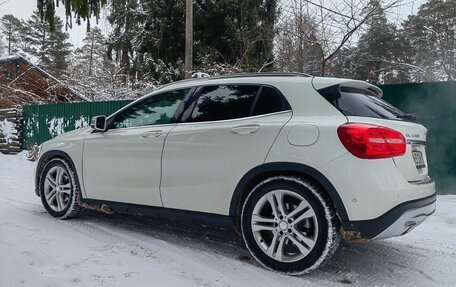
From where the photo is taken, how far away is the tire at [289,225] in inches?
116

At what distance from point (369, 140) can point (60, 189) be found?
142 inches

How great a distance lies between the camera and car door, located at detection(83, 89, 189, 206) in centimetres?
385

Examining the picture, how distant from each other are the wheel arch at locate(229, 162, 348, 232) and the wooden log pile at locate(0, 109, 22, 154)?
12.9m

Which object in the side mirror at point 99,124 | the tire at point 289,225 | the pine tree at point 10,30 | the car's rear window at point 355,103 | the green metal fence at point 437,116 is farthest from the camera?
the pine tree at point 10,30

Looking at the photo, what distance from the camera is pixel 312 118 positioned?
3105 mm

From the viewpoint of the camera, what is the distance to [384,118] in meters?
3.15

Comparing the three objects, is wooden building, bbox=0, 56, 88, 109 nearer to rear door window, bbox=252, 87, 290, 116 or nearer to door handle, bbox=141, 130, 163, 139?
door handle, bbox=141, 130, 163, 139

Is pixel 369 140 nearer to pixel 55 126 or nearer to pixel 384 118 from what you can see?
pixel 384 118

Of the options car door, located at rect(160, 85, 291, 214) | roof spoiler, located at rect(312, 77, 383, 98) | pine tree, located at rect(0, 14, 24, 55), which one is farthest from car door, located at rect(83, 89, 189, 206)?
pine tree, located at rect(0, 14, 24, 55)

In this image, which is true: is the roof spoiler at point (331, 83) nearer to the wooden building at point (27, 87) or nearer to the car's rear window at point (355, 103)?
the car's rear window at point (355, 103)

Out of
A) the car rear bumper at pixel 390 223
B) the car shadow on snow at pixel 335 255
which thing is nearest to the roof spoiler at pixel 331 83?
the car rear bumper at pixel 390 223

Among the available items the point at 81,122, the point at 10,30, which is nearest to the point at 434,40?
the point at 81,122

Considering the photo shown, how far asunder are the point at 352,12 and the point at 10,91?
1452 cm

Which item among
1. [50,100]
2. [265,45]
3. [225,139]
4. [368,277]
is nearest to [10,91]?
[50,100]
